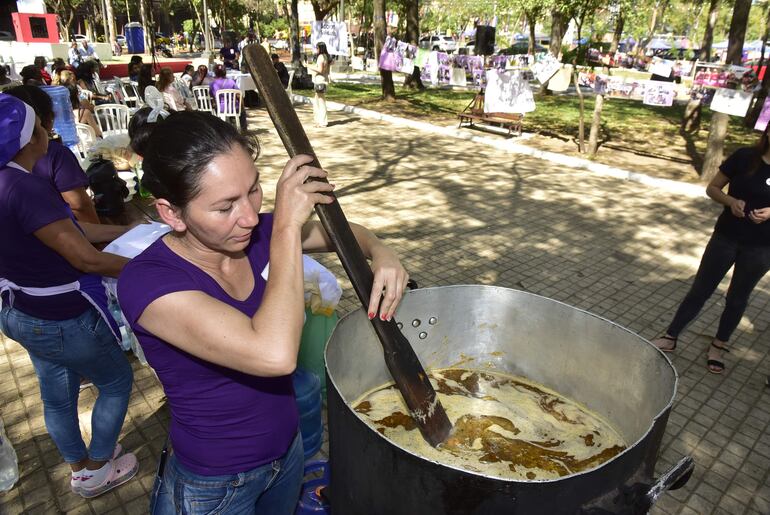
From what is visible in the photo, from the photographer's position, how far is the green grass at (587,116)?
34.8 ft

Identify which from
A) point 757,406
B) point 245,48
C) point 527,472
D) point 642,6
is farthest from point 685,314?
point 642,6

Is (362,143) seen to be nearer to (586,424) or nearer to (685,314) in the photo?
(685,314)

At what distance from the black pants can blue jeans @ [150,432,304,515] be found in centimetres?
317

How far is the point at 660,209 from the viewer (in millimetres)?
6895

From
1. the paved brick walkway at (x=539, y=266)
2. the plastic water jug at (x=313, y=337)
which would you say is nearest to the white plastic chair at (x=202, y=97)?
the paved brick walkway at (x=539, y=266)

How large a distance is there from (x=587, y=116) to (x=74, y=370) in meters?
13.4

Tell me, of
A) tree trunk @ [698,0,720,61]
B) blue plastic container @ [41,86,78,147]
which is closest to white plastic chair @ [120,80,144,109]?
blue plastic container @ [41,86,78,147]

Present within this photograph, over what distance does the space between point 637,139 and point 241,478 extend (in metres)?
11.5

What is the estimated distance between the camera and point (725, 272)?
11.5ft

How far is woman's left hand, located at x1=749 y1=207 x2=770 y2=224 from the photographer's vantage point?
3.11 metres

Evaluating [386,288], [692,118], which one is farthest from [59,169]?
[692,118]

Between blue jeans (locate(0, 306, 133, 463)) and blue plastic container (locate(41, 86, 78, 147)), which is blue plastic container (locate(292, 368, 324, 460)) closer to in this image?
blue jeans (locate(0, 306, 133, 463))

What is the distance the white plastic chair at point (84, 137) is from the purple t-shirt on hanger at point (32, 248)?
523 cm

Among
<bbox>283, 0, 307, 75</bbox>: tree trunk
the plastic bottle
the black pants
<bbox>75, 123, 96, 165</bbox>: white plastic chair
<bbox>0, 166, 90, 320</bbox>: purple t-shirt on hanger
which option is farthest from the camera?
<bbox>283, 0, 307, 75</bbox>: tree trunk
